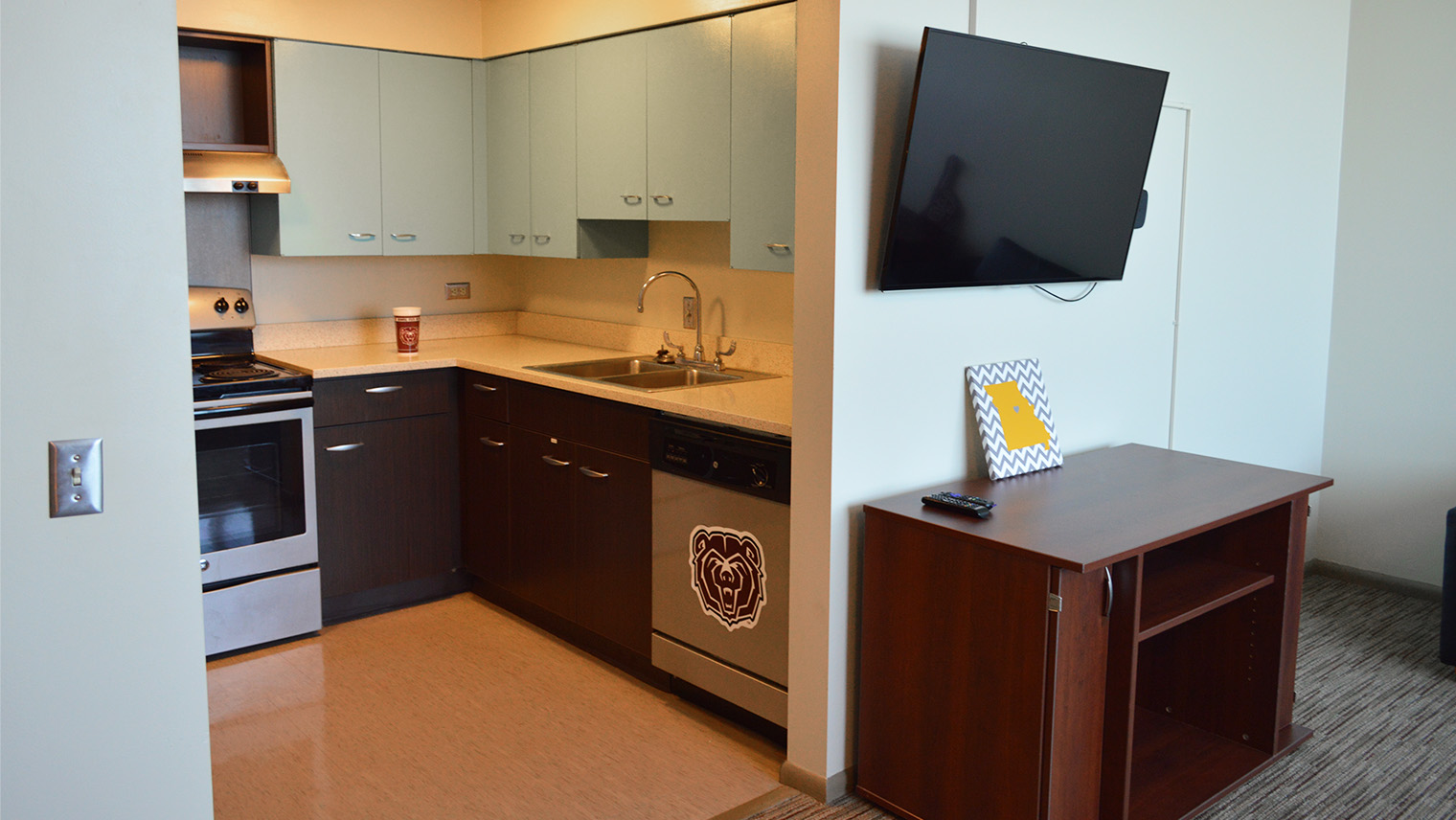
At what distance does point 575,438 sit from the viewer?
358 centimetres

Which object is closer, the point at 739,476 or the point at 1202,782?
the point at 1202,782

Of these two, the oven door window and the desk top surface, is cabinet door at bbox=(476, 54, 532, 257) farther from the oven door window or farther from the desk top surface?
the desk top surface

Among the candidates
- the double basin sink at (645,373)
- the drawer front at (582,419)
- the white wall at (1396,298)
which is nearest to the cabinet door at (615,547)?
the drawer front at (582,419)

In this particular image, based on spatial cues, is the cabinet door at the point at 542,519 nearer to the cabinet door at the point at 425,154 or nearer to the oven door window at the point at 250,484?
the oven door window at the point at 250,484

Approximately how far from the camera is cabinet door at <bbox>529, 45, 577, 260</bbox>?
157 inches

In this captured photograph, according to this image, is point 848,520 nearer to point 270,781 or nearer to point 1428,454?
point 270,781

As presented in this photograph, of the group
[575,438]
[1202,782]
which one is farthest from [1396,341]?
[575,438]

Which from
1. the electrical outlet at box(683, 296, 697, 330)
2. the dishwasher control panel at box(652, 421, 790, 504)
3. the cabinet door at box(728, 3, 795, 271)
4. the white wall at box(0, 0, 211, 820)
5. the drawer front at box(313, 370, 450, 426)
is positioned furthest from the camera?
the electrical outlet at box(683, 296, 697, 330)

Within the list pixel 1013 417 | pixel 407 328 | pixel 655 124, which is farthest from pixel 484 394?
pixel 1013 417

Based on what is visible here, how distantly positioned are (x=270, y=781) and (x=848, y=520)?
5.40 ft

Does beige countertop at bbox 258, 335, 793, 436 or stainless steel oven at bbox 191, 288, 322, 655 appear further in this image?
stainless steel oven at bbox 191, 288, 322, 655

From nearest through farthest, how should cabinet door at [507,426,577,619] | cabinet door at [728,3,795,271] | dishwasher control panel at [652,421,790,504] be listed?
dishwasher control panel at [652,421,790,504], cabinet door at [728,3,795,271], cabinet door at [507,426,577,619]

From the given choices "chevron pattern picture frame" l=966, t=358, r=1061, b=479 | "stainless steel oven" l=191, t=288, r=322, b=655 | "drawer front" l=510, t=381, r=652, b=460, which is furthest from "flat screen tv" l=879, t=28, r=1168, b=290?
"stainless steel oven" l=191, t=288, r=322, b=655

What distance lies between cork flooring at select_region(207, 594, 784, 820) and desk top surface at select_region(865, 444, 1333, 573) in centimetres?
92
